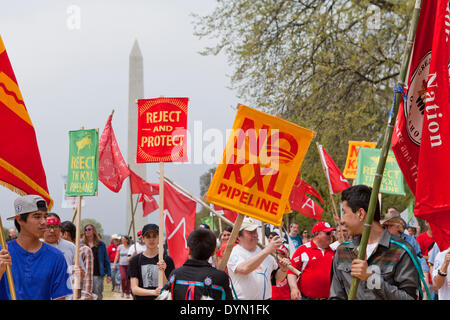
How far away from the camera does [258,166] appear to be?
6023 millimetres

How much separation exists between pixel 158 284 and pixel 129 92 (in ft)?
82.3

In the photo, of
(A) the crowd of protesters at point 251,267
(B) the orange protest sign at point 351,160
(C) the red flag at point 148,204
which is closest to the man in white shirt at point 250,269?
(A) the crowd of protesters at point 251,267

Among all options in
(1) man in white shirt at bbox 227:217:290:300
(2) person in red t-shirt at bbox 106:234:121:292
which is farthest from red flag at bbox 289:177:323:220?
(2) person in red t-shirt at bbox 106:234:121:292

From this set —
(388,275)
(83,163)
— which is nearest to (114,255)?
(83,163)

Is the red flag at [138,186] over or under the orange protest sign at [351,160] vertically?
under

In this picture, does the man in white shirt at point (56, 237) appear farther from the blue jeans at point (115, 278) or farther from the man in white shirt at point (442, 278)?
the blue jeans at point (115, 278)

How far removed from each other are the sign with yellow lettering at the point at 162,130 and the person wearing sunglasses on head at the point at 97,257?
3583mm

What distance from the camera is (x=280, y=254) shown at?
8133 millimetres

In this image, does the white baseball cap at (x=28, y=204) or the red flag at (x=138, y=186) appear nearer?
the white baseball cap at (x=28, y=204)

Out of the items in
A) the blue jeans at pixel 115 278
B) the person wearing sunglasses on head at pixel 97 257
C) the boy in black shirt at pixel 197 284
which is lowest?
the blue jeans at pixel 115 278

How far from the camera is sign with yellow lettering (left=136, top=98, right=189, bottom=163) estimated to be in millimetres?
9211

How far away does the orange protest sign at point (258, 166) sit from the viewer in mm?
5895
